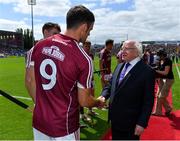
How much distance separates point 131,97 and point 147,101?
21cm

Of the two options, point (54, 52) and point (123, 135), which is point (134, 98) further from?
point (54, 52)

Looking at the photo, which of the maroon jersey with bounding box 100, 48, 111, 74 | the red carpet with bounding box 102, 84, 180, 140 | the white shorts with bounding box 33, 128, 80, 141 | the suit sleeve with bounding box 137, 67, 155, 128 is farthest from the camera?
the maroon jersey with bounding box 100, 48, 111, 74

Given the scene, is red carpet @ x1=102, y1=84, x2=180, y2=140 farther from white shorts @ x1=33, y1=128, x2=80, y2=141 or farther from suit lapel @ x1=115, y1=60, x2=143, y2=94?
white shorts @ x1=33, y1=128, x2=80, y2=141

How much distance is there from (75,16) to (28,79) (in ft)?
2.79

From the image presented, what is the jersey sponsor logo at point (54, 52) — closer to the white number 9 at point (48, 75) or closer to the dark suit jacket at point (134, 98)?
the white number 9 at point (48, 75)

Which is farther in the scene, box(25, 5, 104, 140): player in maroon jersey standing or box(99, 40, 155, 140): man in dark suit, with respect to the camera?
box(99, 40, 155, 140): man in dark suit

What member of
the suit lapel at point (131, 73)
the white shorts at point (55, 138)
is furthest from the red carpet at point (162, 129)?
the white shorts at point (55, 138)

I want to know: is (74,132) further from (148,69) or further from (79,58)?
(148,69)

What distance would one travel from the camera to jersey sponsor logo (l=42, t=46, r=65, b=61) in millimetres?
3389

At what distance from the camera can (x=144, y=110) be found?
472 centimetres

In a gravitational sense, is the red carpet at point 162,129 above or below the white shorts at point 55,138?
below

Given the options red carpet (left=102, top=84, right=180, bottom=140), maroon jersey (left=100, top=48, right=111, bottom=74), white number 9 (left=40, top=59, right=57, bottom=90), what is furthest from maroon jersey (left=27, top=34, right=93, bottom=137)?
maroon jersey (left=100, top=48, right=111, bottom=74)

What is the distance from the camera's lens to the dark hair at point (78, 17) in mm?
3428

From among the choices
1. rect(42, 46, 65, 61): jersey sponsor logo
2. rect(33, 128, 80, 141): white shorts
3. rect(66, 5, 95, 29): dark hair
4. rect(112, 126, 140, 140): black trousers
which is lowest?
rect(112, 126, 140, 140): black trousers
